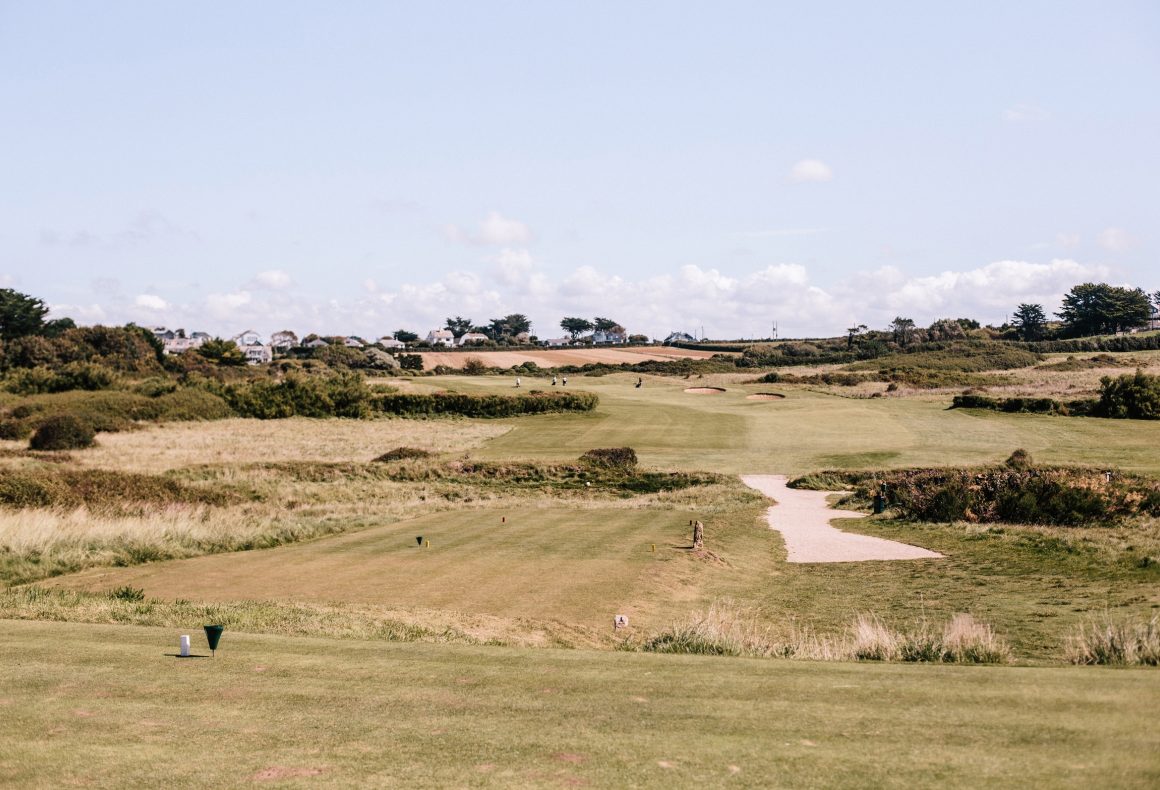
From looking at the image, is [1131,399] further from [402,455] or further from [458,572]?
[458,572]

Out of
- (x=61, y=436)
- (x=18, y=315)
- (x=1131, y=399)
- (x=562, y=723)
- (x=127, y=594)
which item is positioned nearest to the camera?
(x=562, y=723)

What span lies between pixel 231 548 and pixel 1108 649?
76.0 feet

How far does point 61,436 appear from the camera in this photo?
6059 cm

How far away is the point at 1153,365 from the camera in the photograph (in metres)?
112

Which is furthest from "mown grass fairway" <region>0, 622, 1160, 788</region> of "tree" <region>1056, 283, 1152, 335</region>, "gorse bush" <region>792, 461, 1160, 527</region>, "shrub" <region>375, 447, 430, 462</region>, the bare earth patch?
"tree" <region>1056, 283, 1152, 335</region>

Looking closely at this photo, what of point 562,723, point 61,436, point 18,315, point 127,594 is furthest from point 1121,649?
point 18,315

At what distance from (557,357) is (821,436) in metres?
89.4

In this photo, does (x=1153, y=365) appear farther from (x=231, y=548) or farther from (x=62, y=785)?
(x=62, y=785)

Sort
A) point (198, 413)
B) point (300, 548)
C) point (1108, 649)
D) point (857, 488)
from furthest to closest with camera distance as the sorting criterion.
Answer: point (198, 413)
point (857, 488)
point (300, 548)
point (1108, 649)

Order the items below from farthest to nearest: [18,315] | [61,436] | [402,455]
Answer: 1. [18,315]
2. [61,436]
3. [402,455]

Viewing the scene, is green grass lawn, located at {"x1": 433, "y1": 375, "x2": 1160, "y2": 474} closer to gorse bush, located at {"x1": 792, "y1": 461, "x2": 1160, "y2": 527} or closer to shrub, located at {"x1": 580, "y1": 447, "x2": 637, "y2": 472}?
shrub, located at {"x1": 580, "y1": 447, "x2": 637, "y2": 472}

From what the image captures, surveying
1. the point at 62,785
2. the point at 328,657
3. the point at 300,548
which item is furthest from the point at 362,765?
the point at 300,548

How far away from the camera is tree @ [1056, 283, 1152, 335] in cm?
17212

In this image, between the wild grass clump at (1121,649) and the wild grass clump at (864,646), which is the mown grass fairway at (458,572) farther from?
the wild grass clump at (1121,649)
